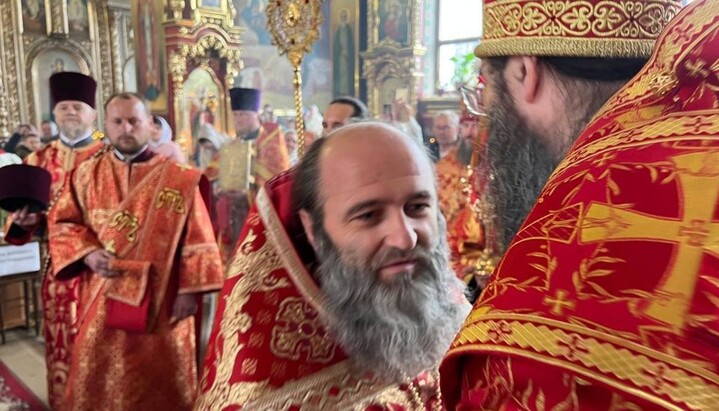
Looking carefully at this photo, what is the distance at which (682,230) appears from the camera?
0.59 m

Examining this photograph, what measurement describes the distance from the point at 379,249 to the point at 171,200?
2.25m

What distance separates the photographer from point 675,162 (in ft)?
2.07

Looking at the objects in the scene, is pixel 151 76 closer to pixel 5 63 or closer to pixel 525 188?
pixel 5 63

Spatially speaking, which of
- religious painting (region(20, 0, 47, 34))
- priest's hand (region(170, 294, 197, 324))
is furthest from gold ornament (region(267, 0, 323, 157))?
religious painting (region(20, 0, 47, 34))

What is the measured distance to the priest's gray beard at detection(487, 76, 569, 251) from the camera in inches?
47.3

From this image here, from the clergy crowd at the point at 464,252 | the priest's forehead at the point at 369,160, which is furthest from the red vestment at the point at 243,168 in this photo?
the priest's forehead at the point at 369,160

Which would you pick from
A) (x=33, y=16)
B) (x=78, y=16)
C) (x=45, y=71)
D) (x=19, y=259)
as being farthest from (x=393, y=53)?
(x=19, y=259)

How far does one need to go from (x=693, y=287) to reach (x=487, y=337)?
0.23m

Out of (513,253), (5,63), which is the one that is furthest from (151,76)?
(513,253)

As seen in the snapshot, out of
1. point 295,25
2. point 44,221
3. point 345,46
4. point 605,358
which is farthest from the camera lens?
→ point 345,46

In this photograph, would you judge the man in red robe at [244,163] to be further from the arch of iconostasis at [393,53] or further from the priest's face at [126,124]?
the arch of iconostasis at [393,53]

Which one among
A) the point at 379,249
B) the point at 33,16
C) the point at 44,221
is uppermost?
the point at 33,16

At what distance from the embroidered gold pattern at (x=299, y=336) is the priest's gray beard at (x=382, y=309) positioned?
4 cm

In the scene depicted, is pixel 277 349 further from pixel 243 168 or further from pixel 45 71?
pixel 45 71
